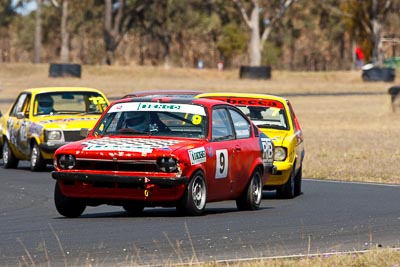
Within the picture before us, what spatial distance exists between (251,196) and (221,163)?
3.01ft

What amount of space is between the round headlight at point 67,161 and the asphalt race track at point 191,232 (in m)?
0.56

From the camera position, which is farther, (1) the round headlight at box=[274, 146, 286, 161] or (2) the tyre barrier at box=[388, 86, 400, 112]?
(2) the tyre barrier at box=[388, 86, 400, 112]

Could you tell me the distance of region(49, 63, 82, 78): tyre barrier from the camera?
2402 inches

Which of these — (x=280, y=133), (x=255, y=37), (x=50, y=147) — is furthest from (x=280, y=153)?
(x=255, y=37)

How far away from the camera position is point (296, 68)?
340ft

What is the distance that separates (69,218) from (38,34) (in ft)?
227

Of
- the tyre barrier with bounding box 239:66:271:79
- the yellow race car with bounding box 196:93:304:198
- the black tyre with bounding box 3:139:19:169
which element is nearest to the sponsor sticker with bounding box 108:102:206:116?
the yellow race car with bounding box 196:93:304:198

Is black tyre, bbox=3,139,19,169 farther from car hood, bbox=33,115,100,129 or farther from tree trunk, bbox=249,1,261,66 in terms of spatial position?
tree trunk, bbox=249,1,261,66

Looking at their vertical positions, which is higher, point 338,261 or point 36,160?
point 338,261

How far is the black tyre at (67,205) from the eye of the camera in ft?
40.1

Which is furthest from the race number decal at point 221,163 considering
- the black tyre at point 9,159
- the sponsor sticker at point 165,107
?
the black tyre at point 9,159

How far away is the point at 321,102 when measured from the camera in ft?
171

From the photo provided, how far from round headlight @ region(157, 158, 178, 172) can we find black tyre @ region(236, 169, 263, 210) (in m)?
1.80

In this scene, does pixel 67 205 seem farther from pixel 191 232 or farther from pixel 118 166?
pixel 191 232
